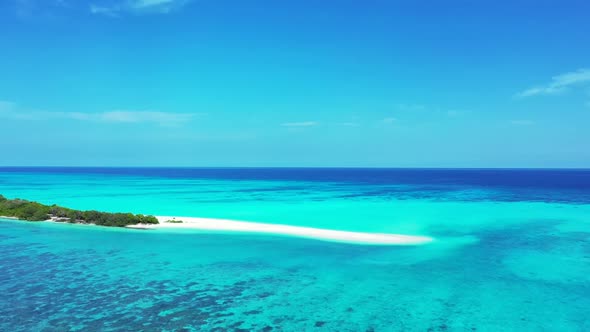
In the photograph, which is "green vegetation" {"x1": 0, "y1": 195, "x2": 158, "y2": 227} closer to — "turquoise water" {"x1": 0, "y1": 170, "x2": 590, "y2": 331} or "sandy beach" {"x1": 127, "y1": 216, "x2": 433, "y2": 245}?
"sandy beach" {"x1": 127, "y1": 216, "x2": 433, "y2": 245}

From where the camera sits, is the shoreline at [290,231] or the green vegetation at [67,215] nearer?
the shoreline at [290,231]

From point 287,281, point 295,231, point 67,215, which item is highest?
point 67,215

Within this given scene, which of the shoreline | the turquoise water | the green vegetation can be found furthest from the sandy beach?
the turquoise water

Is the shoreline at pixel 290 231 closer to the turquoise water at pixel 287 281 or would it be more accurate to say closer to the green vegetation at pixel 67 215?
the green vegetation at pixel 67 215

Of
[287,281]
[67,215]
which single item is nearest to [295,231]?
[287,281]

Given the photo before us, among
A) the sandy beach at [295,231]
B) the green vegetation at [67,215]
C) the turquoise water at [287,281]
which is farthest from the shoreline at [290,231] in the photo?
the turquoise water at [287,281]

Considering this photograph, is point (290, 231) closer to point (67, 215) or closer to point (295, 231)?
point (295, 231)

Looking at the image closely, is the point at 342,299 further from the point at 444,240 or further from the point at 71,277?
the point at 444,240
